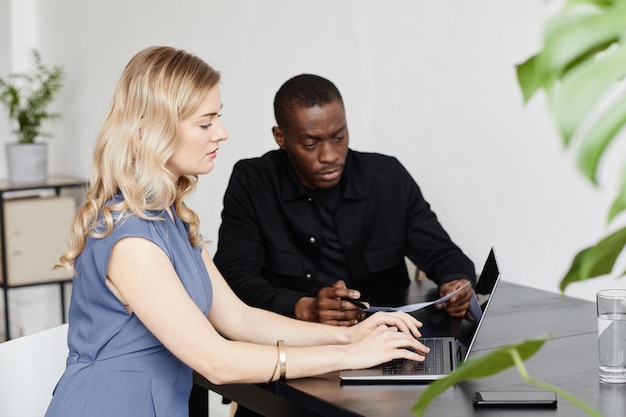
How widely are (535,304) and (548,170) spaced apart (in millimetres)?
493

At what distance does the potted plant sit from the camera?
4.86 m

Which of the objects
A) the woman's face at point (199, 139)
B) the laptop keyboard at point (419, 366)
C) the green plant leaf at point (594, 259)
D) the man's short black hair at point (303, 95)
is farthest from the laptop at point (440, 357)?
the green plant leaf at point (594, 259)

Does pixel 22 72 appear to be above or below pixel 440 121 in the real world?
above

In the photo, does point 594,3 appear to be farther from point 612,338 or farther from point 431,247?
point 431,247

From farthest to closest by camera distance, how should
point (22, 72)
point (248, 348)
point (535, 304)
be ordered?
1. point (22, 72)
2. point (535, 304)
3. point (248, 348)

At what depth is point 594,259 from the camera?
2.14 feet

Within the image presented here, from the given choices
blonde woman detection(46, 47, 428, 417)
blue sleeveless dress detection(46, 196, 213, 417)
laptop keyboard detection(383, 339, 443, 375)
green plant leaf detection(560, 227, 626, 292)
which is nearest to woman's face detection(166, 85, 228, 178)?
blonde woman detection(46, 47, 428, 417)

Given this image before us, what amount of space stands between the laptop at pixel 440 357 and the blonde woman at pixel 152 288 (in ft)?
0.10

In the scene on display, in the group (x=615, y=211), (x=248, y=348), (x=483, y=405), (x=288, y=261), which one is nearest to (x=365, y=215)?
(x=288, y=261)

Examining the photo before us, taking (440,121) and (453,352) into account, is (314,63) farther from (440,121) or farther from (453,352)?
(453,352)

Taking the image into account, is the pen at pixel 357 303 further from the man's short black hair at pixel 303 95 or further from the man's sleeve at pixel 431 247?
the man's short black hair at pixel 303 95

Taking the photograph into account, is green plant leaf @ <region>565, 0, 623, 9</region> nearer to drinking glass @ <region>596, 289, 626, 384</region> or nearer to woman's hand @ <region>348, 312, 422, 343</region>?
drinking glass @ <region>596, 289, 626, 384</region>

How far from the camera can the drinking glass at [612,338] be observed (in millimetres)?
1688

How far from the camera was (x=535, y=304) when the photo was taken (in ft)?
7.75
